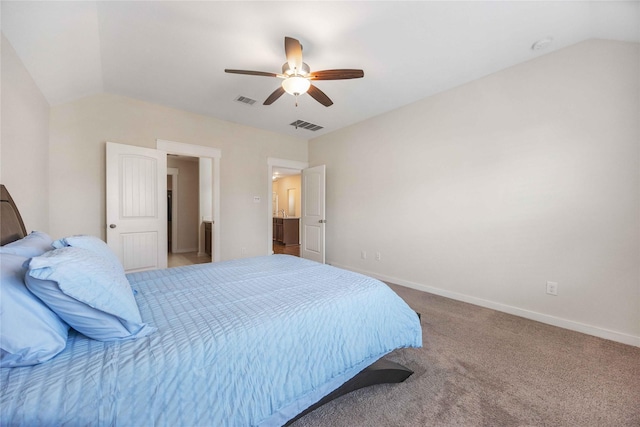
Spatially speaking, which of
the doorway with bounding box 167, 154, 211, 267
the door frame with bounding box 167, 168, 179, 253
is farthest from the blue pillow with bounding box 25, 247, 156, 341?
the door frame with bounding box 167, 168, 179, 253

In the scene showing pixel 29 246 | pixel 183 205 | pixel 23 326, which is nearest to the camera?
pixel 23 326

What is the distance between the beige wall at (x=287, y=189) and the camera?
8547mm

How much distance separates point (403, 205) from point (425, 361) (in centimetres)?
221

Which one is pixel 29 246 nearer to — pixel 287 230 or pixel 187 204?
pixel 187 204

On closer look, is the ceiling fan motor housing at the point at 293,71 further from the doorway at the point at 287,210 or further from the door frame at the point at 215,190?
the doorway at the point at 287,210

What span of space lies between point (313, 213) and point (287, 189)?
4.32m

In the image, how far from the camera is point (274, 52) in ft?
7.69

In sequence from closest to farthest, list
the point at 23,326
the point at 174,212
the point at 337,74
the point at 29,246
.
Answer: the point at 23,326 → the point at 29,246 → the point at 337,74 → the point at 174,212

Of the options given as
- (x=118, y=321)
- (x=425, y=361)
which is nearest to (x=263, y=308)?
(x=118, y=321)

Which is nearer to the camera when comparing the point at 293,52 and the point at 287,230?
the point at 293,52

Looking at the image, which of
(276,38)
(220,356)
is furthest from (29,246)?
(276,38)

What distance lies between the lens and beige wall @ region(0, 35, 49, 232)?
5.79ft

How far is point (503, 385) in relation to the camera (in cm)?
157

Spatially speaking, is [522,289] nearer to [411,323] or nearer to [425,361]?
[425,361]
